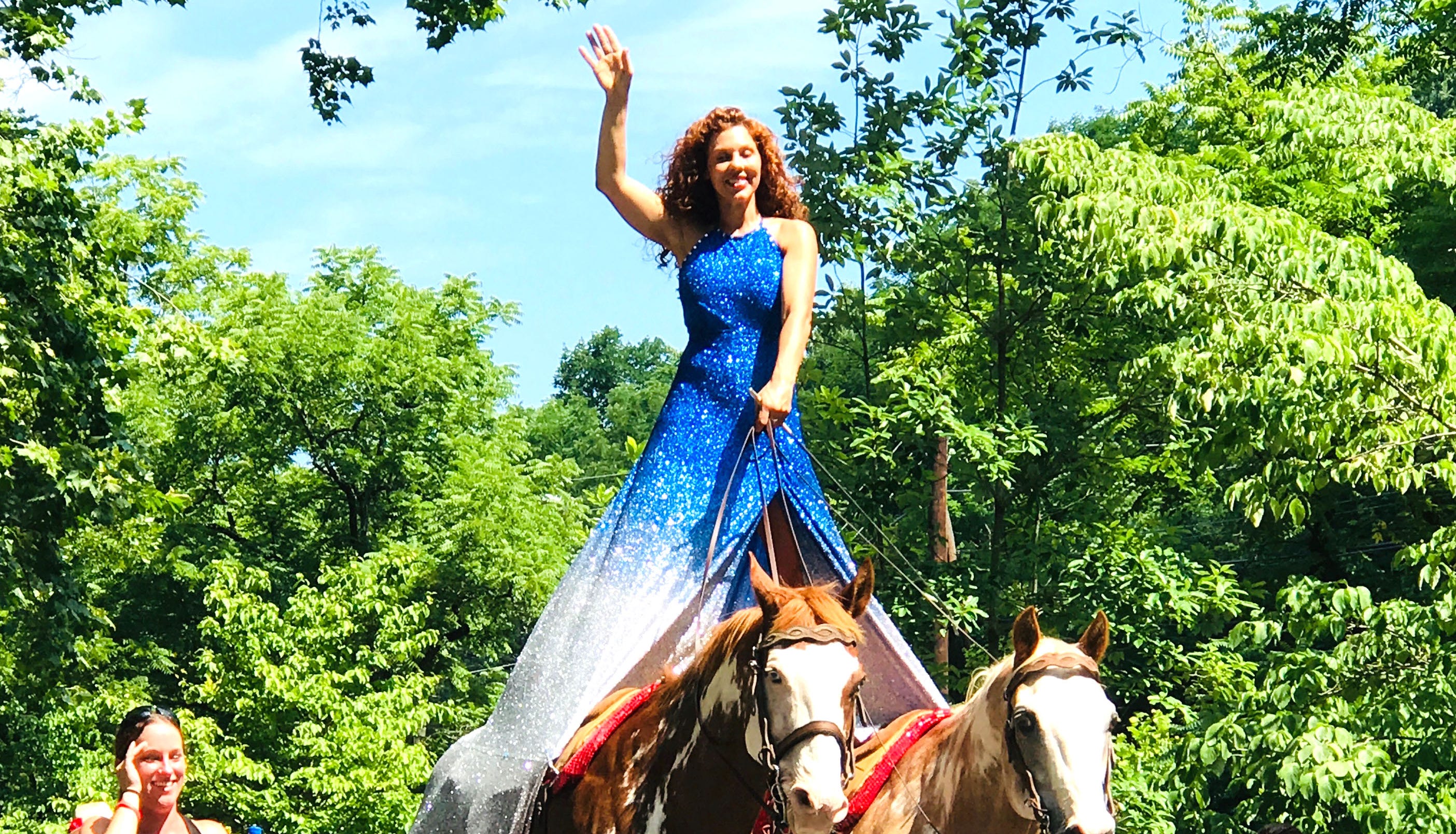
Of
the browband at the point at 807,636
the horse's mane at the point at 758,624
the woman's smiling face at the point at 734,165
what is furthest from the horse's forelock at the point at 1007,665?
the woman's smiling face at the point at 734,165

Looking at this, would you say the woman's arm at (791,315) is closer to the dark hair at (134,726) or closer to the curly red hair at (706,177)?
the curly red hair at (706,177)

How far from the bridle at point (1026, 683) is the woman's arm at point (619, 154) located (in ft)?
5.94

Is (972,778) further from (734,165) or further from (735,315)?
(734,165)

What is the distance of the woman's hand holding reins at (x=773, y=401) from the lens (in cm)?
536

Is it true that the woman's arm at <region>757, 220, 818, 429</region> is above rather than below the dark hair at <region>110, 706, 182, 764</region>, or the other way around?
above

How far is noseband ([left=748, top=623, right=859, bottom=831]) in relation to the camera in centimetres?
424

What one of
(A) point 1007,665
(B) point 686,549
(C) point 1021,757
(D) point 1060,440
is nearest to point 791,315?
(B) point 686,549

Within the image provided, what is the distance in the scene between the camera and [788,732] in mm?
4289

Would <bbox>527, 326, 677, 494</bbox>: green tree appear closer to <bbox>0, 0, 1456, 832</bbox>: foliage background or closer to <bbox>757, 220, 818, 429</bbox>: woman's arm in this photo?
<bbox>0, 0, 1456, 832</bbox>: foliage background

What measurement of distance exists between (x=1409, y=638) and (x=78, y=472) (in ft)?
27.3

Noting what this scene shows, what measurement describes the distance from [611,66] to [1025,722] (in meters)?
2.36

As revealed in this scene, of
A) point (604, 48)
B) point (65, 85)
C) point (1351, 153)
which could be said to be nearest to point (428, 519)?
point (65, 85)

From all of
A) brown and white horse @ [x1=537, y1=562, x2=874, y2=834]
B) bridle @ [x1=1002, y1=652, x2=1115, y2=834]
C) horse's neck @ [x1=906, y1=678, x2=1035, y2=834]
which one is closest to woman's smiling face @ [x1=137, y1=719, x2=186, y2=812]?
brown and white horse @ [x1=537, y1=562, x2=874, y2=834]

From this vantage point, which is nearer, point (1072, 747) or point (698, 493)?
point (1072, 747)
